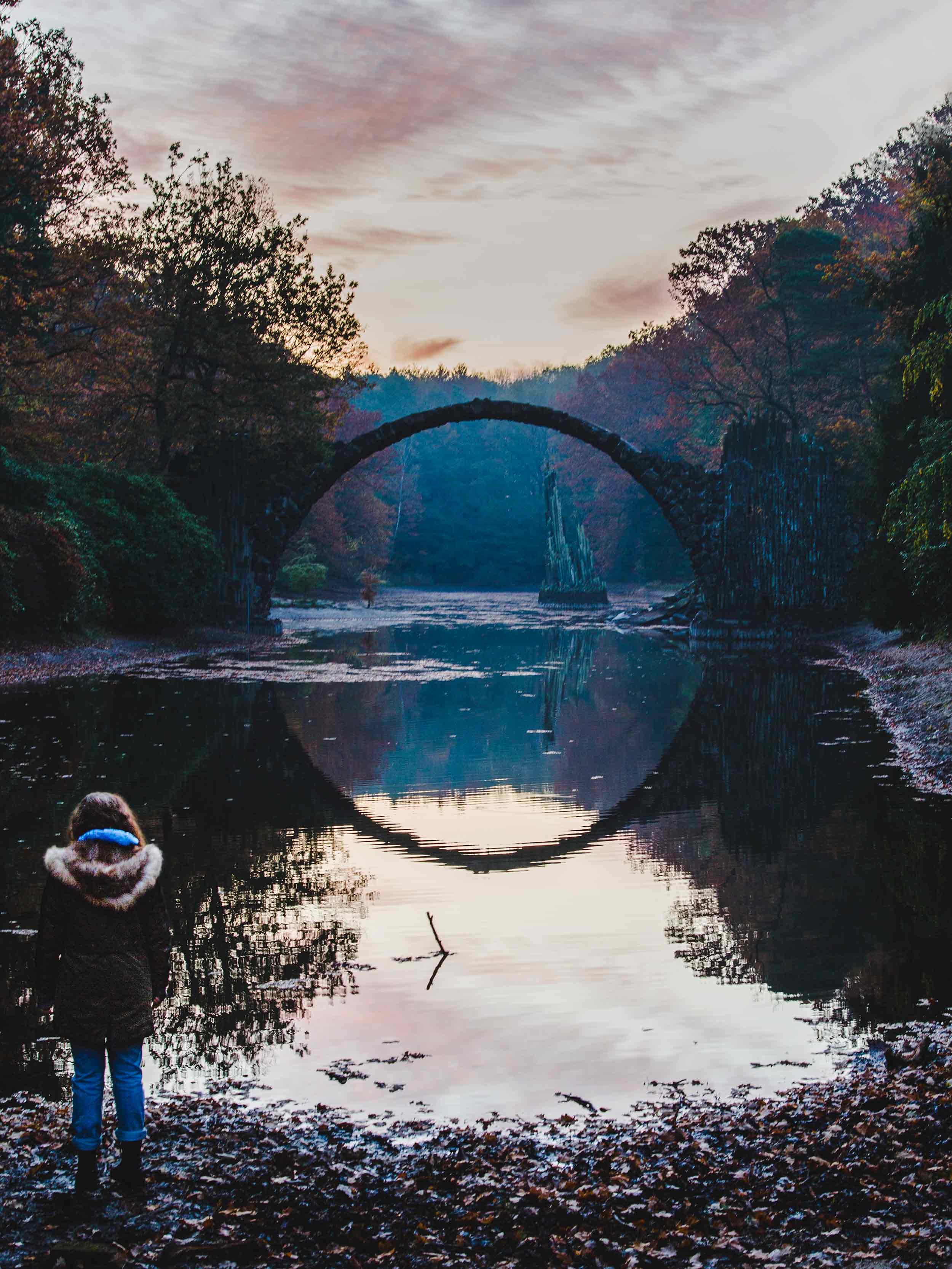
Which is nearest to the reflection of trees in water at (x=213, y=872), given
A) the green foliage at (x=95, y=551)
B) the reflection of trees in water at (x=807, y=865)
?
the reflection of trees in water at (x=807, y=865)

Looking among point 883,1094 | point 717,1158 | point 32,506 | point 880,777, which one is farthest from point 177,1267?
point 32,506

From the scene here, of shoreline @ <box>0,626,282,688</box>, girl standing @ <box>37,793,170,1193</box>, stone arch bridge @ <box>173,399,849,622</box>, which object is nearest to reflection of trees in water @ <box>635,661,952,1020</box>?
girl standing @ <box>37,793,170,1193</box>

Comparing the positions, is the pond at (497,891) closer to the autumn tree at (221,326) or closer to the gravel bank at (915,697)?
the gravel bank at (915,697)

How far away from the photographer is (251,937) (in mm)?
6797

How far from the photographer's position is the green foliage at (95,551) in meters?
22.6

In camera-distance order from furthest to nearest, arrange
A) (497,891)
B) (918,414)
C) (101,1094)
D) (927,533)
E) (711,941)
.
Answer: (918,414) → (927,533) → (497,891) → (711,941) → (101,1094)

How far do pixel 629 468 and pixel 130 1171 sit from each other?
32493 millimetres

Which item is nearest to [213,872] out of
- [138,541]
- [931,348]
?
[931,348]

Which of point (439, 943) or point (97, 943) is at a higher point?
point (97, 943)

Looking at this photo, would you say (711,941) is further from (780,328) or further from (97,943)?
(780,328)

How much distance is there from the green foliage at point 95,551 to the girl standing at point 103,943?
58.8 feet

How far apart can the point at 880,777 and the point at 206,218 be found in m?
23.4

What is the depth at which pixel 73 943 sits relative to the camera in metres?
4.32

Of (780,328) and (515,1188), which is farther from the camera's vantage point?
(780,328)
